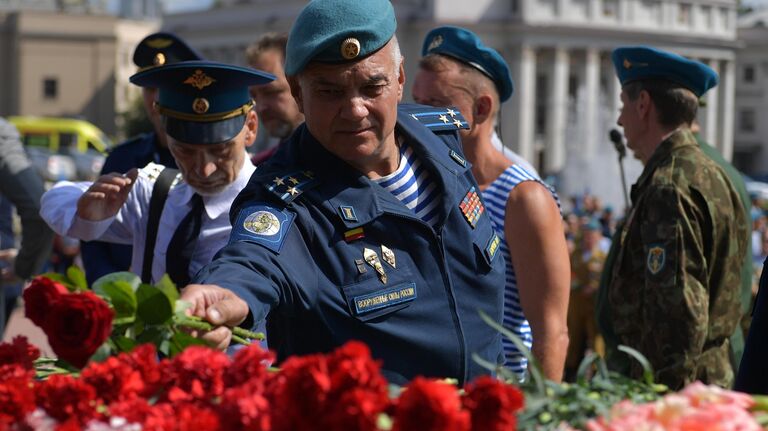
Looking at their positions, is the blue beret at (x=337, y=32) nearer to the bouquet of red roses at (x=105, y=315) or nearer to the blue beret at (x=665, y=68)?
the bouquet of red roses at (x=105, y=315)

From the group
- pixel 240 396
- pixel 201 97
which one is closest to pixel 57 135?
pixel 201 97

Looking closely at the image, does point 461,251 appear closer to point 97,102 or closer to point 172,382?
point 172,382

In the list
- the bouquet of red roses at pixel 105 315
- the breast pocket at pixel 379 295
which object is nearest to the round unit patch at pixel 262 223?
the breast pocket at pixel 379 295

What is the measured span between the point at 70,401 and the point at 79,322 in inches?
5.1

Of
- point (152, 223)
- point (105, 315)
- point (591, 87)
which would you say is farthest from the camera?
point (591, 87)

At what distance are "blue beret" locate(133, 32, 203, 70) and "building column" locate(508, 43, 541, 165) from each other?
76.9 m

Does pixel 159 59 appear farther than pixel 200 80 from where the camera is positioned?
Yes

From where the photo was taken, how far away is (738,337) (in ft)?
16.2

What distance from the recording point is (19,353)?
6.91 ft

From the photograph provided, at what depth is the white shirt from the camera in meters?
3.96

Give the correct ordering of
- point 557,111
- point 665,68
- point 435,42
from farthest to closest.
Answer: point 557,111 < point 665,68 < point 435,42

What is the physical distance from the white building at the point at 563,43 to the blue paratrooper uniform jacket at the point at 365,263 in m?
75.1

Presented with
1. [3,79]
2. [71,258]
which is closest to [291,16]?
[3,79]

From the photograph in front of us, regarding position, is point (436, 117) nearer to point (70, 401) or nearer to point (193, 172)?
point (193, 172)
